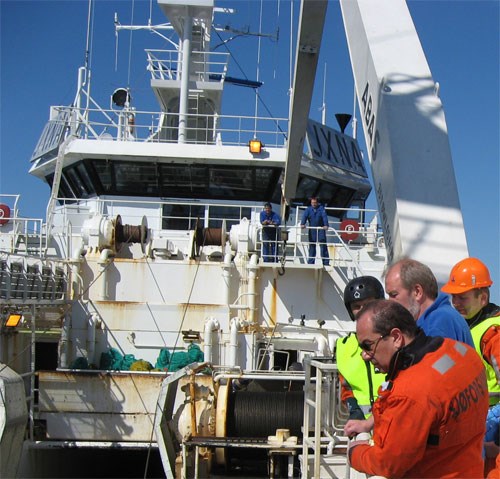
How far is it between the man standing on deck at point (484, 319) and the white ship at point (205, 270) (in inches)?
18.7

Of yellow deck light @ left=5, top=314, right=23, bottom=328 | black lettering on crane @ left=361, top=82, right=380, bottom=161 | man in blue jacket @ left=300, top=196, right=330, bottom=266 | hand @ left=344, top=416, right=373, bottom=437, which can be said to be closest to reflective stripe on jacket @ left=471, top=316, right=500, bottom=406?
hand @ left=344, top=416, right=373, bottom=437

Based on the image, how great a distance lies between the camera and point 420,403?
86.0 inches

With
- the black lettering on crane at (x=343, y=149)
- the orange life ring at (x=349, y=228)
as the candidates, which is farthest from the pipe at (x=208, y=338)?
the black lettering on crane at (x=343, y=149)

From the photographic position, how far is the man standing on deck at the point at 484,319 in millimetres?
3639

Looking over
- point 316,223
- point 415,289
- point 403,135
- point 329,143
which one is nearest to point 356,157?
point 329,143

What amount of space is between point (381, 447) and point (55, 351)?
1010 cm

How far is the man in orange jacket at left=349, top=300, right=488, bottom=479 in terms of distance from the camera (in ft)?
7.22

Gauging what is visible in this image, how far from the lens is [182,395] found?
7.28 metres

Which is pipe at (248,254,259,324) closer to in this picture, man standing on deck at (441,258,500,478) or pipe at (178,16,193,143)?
pipe at (178,16,193,143)

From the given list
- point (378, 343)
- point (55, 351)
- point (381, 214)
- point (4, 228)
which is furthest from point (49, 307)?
point (378, 343)

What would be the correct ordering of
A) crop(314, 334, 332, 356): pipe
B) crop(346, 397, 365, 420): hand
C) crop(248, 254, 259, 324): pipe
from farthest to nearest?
crop(248, 254, 259, 324): pipe < crop(314, 334, 332, 356): pipe < crop(346, 397, 365, 420): hand

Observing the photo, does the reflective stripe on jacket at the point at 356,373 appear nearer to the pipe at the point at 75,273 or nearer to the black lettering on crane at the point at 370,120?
the black lettering on crane at the point at 370,120

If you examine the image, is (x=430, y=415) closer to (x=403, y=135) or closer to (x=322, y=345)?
(x=403, y=135)

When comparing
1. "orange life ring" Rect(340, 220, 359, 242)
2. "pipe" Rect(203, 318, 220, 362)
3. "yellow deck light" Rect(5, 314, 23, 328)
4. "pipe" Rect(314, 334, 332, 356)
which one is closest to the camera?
"yellow deck light" Rect(5, 314, 23, 328)
